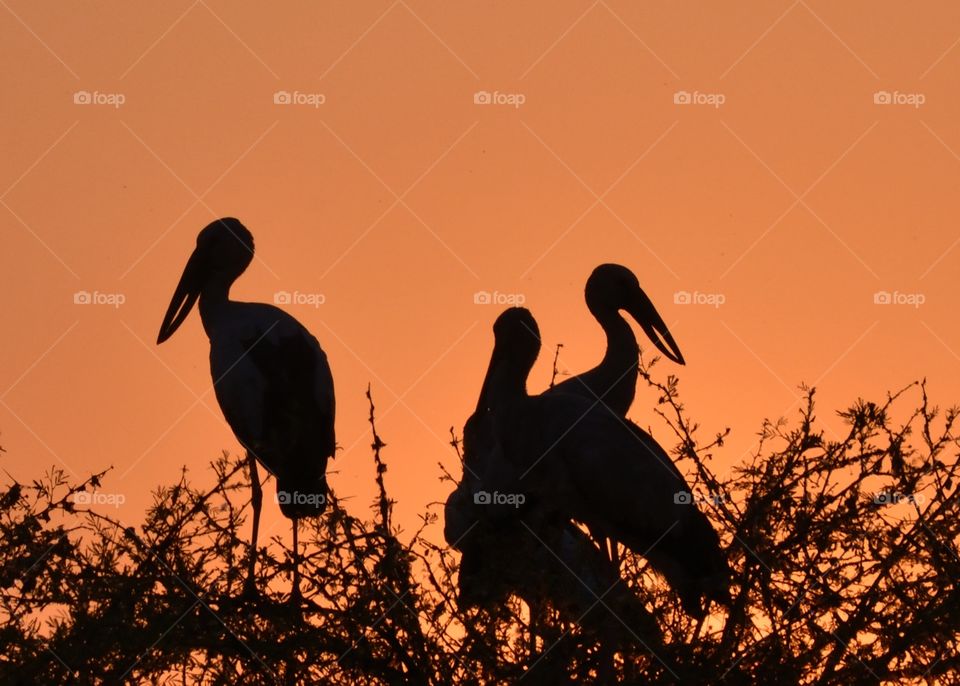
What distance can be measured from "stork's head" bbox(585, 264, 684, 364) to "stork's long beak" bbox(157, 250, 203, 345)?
2433mm

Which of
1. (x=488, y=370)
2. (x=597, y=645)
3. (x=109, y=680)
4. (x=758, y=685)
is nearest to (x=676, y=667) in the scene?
(x=758, y=685)

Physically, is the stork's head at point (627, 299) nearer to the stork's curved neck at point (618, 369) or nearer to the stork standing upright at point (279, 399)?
the stork's curved neck at point (618, 369)

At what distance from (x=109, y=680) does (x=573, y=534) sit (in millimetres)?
3104

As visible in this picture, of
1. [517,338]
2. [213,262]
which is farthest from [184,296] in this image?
[517,338]

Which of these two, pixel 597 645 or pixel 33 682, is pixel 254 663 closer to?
pixel 33 682

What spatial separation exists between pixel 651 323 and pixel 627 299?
21 centimetres

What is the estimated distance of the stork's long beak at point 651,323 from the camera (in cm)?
1137

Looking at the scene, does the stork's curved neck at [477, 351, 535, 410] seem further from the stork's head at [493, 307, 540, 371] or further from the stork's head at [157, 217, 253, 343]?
the stork's head at [157, 217, 253, 343]

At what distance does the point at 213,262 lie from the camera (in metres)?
11.2

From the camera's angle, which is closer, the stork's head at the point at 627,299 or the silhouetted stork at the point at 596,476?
the silhouetted stork at the point at 596,476

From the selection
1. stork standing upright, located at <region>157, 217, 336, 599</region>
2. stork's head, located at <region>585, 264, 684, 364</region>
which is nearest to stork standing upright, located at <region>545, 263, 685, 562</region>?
stork's head, located at <region>585, 264, 684, 364</region>

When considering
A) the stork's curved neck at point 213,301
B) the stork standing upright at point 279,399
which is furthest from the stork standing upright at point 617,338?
the stork's curved neck at point 213,301

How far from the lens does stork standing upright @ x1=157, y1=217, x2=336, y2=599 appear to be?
991cm

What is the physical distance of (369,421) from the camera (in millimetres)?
7934
